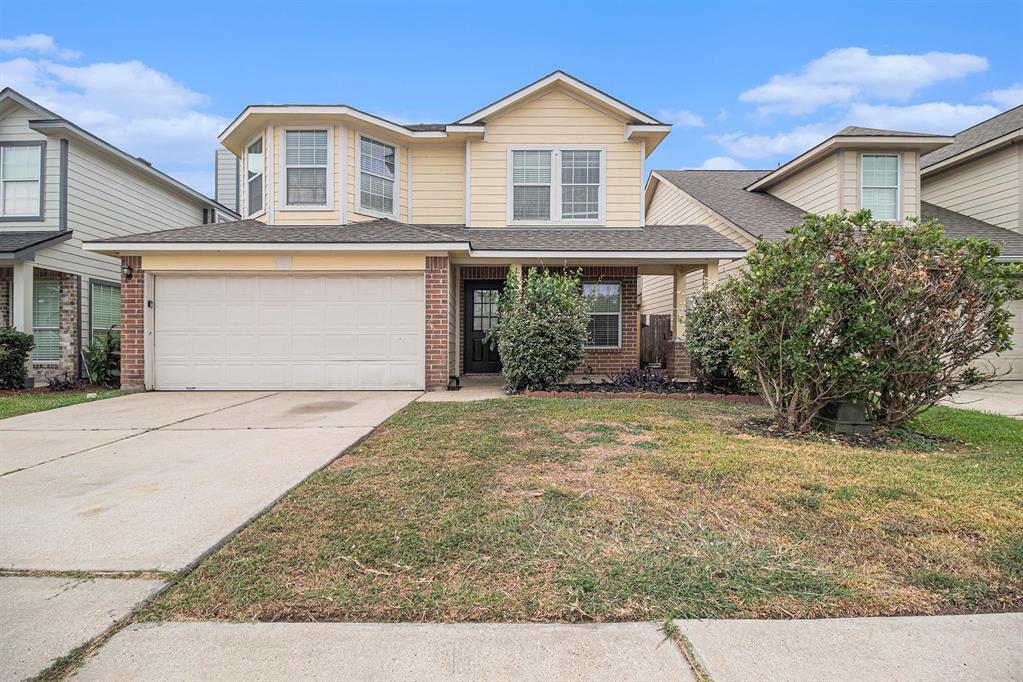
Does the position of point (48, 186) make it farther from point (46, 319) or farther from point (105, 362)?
point (105, 362)

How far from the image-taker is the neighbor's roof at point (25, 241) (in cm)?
1012

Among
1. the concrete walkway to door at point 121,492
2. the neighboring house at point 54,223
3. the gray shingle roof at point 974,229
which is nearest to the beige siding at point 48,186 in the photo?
the neighboring house at point 54,223

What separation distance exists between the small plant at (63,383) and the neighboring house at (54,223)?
0.34 metres

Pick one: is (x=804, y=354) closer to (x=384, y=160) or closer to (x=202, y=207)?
(x=384, y=160)

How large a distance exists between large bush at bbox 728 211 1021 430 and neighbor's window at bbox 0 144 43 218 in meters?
14.4

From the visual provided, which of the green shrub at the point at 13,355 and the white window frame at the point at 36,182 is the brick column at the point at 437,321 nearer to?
the green shrub at the point at 13,355

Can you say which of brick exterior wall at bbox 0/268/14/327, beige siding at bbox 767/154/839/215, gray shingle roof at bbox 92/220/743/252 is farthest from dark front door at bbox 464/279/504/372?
brick exterior wall at bbox 0/268/14/327

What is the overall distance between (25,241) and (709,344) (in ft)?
43.4

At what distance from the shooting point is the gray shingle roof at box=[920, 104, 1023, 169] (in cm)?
1304

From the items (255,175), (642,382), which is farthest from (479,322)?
(255,175)

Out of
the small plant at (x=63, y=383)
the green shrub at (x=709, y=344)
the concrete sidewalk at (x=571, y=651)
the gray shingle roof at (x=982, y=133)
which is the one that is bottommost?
the concrete sidewalk at (x=571, y=651)

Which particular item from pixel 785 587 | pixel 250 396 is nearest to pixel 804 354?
pixel 785 587

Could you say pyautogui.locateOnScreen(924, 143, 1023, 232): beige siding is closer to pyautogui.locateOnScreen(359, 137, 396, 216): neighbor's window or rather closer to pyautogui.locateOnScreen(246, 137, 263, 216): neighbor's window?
pyautogui.locateOnScreen(359, 137, 396, 216): neighbor's window

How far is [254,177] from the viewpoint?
1143cm
